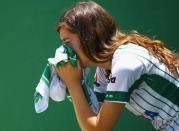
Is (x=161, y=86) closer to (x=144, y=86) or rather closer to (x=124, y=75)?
(x=144, y=86)

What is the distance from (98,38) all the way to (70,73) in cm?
26

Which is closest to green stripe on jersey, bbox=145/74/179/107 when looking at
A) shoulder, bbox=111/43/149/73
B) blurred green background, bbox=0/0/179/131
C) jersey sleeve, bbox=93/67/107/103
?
shoulder, bbox=111/43/149/73

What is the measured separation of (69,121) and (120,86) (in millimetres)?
1488

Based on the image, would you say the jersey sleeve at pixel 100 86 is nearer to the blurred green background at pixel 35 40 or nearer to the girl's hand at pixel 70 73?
the girl's hand at pixel 70 73

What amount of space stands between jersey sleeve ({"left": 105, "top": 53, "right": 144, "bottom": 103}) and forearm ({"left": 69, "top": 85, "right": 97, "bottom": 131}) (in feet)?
0.65

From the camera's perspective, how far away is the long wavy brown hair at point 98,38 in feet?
5.35

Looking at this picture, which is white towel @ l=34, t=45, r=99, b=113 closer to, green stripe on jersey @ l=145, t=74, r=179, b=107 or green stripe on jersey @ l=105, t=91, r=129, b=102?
green stripe on jersey @ l=105, t=91, r=129, b=102

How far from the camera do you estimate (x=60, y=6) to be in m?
2.73

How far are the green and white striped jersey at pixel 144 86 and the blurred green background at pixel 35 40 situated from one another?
128 cm

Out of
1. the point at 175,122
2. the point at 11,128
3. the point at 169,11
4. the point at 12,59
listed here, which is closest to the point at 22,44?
the point at 12,59

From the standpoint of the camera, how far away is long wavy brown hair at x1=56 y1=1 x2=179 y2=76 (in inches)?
64.2

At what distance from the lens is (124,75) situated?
4.78 ft

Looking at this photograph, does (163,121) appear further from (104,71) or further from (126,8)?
(126,8)

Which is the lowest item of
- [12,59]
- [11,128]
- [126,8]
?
[11,128]
